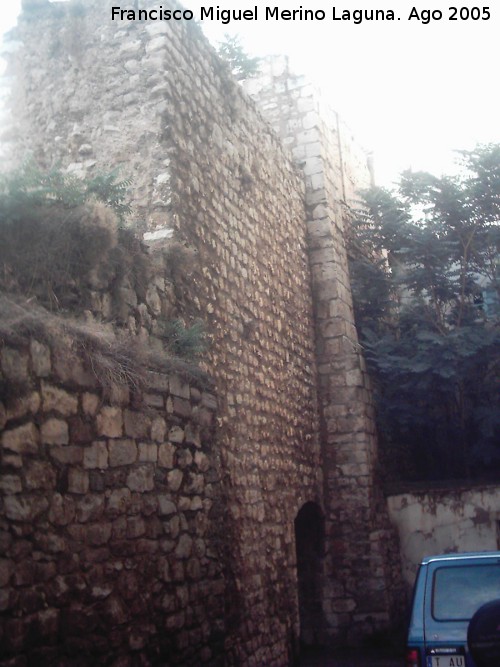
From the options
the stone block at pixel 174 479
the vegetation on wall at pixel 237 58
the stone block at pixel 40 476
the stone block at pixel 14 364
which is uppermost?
the vegetation on wall at pixel 237 58

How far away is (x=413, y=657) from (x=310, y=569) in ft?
18.6

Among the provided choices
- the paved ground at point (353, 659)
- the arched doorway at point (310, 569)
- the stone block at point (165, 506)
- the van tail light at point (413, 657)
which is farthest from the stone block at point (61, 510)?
the arched doorway at point (310, 569)

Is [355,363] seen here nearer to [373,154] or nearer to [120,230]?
[120,230]

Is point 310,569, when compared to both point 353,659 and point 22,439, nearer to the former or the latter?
point 353,659

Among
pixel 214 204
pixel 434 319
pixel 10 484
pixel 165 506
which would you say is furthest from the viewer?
pixel 434 319

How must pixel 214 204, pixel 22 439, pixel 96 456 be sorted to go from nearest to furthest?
pixel 22 439 → pixel 96 456 → pixel 214 204

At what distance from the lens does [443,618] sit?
179 inches

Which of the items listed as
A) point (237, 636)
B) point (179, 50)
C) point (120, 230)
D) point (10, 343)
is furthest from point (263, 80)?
point (10, 343)

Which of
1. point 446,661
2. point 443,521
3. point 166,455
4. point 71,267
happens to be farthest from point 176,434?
point 443,521

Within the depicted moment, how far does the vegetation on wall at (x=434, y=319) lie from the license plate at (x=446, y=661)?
274 inches

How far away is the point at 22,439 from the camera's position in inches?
143

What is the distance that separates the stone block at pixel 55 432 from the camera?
3.80 meters

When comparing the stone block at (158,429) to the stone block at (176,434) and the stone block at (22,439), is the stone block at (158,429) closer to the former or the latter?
the stone block at (176,434)

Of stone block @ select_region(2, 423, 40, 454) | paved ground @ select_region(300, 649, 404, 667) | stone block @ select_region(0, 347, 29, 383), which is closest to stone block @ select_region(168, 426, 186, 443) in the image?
stone block @ select_region(2, 423, 40, 454)
